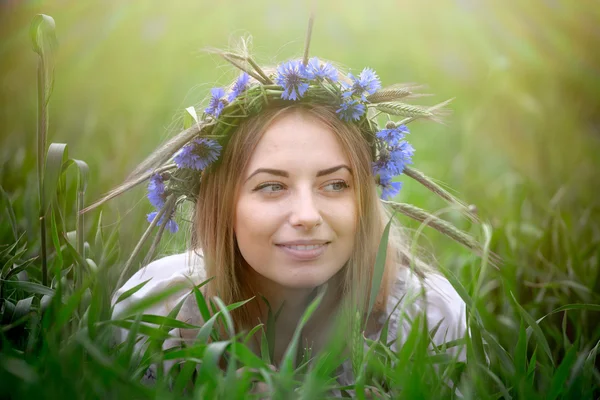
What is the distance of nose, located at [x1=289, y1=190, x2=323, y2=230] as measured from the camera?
1.59 m

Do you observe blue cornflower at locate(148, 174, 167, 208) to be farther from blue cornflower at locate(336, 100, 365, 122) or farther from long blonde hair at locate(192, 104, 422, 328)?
blue cornflower at locate(336, 100, 365, 122)

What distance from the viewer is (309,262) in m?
1.67

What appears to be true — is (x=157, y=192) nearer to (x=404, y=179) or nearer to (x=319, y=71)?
(x=319, y=71)

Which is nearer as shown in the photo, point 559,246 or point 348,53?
point 559,246

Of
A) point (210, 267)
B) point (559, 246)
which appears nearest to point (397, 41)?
point (559, 246)

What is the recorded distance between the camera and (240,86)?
177cm

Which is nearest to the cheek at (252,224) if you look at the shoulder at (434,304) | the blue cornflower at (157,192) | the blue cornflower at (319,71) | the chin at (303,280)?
the chin at (303,280)

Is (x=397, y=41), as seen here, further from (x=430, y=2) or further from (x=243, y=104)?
(x=243, y=104)

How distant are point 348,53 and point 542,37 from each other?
165 cm

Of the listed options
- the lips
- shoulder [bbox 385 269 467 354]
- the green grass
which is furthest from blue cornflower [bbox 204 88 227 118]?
shoulder [bbox 385 269 467 354]

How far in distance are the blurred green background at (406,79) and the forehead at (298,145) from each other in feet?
0.65

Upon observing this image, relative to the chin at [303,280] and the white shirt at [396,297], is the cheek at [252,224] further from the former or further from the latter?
the white shirt at [396,297]

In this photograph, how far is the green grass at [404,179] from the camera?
3.49 ft

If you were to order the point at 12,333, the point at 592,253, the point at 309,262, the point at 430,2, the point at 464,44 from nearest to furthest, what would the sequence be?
the point at 12,333
the point at 309,262
the point at 592,253
the point at 464,44
the point at 430,2
